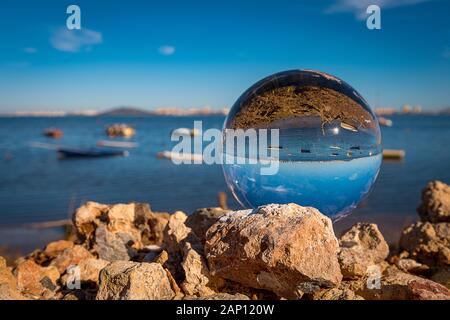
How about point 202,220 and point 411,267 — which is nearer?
point 202,220

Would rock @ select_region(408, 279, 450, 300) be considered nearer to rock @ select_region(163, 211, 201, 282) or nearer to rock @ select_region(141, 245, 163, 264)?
rock @ select_region(163, 211, 201, 282)

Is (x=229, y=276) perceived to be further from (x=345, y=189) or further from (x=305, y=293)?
(x=345, y=189)

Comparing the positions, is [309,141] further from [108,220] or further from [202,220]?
[108,220]

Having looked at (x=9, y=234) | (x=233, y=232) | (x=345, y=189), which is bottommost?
(x=9, y=234)

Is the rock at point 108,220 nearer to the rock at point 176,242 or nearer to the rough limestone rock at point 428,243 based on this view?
the rock at point 176,242

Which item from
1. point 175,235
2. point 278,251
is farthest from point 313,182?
point 175,235
